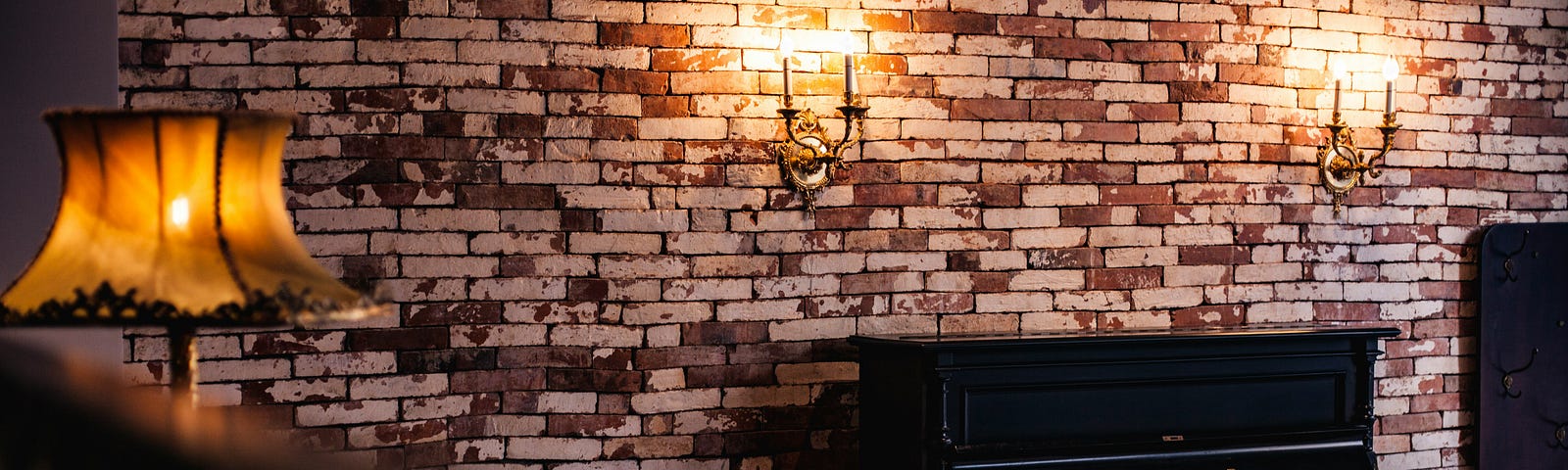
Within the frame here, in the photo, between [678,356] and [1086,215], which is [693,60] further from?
[1086,215]

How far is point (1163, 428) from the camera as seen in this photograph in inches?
130

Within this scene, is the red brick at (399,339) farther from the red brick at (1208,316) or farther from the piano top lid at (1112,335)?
the red brick at (1208,316)

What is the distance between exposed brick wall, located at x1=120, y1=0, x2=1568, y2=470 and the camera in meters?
3.26

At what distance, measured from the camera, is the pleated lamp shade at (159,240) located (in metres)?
1.35

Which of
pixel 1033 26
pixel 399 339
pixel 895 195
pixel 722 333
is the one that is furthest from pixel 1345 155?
pixel 399 339

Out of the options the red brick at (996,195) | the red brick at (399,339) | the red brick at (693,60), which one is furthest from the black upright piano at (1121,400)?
the red brick at (399,339)

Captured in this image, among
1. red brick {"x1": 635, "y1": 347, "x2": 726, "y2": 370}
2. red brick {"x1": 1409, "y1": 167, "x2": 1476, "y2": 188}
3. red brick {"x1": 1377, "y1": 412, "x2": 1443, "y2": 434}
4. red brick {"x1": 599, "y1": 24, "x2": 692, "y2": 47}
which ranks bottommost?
red brick {"x1": 1377, "y1": 412, "x2": 1443, "y2": 434}

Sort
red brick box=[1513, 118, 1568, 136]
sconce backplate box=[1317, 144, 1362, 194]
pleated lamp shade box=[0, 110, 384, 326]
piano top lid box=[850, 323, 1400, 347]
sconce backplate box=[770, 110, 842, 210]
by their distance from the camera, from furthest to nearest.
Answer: red brick box=[1513, 118, 1568, 136], sconce backplate box=[1317, 144, 1362, 194], sconce backplate box=[770, 110, 842, 210], piano top lid box=[850, 323, 1400, 347], pleated lamp shade box=[0, 110, 384, 326]

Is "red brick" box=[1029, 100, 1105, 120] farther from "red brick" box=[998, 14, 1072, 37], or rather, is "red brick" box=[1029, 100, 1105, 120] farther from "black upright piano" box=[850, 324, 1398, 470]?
"black upright piano" box=[850, 324, 1398, 470]

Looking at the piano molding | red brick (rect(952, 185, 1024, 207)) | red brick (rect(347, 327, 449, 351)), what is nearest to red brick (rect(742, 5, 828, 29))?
red brick (rect(952, 185, 1024, 207))

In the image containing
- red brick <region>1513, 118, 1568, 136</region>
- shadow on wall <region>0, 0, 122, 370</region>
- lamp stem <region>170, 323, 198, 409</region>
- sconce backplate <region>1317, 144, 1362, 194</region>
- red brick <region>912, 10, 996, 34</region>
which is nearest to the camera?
lamp stem <region>170, 323, 198, 409</region>

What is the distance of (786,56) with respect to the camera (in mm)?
3441

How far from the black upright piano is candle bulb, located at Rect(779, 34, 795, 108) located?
2.33ft

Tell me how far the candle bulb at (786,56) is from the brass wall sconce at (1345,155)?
5.98 feet
